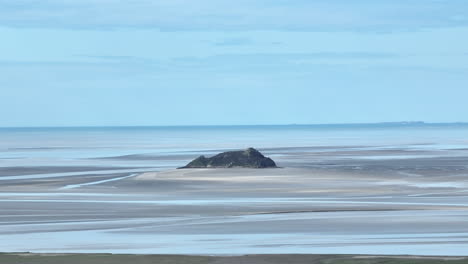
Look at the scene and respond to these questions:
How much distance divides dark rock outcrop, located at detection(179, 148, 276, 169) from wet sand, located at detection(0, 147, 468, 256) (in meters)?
4.07

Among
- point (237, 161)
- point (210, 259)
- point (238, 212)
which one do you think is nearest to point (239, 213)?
point (238, 212)

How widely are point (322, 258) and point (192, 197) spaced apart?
18936 mm

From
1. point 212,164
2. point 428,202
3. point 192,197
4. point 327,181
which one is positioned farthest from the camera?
point 212,164

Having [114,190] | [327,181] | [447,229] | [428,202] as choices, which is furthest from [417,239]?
[327,181]

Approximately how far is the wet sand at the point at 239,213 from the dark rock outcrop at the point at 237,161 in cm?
407

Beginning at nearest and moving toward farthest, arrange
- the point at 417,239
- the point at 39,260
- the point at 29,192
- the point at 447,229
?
the point at 39,260 < the point at 417,239 < the point at 447,229 < the point at 29,192

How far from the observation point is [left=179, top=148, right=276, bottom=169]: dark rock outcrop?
62.3 metres

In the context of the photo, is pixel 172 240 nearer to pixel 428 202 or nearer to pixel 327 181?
pixel 428 202

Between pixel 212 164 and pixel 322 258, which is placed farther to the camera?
pixel 212 164

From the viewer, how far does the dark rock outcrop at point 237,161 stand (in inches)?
2454

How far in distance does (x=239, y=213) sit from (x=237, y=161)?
28.6 meters

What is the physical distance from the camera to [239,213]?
1344 inches

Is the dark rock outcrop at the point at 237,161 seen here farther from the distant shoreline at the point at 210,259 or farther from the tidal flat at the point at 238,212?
the distant shoreline at the point at 210,259

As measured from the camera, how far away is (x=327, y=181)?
5128 centimetres
